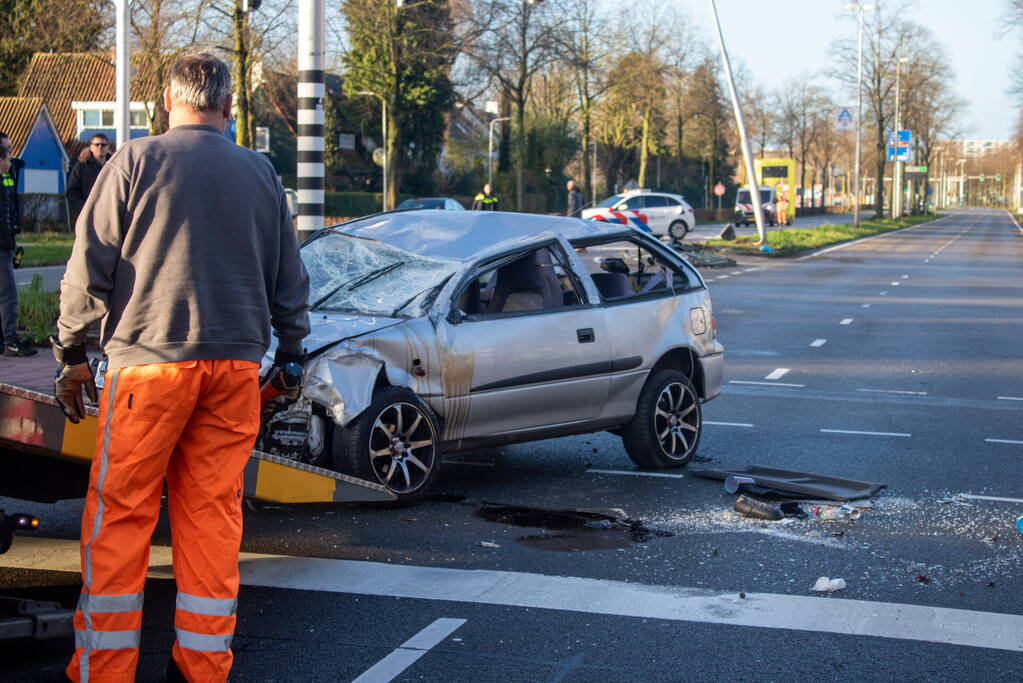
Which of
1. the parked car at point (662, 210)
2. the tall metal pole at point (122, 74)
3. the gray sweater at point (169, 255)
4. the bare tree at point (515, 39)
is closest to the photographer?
the gray sweater at point (169, 255)

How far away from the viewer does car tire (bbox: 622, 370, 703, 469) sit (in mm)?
7746

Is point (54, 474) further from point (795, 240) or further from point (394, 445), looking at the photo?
point (795, 240)

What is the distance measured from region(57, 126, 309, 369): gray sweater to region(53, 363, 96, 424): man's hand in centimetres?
12

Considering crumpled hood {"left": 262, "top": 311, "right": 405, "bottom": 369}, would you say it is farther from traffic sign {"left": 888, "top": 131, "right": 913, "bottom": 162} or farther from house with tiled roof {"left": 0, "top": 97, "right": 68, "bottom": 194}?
traffic sign {"left": 888, "top": 131, "right": 913, "bottom": 162}

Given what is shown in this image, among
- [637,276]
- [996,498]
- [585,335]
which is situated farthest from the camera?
[637,276]

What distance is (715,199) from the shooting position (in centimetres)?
9681

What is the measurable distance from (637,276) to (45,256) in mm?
20460

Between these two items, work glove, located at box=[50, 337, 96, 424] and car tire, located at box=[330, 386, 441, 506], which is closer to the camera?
work glove, located at box=[50, 337, 96, 424]

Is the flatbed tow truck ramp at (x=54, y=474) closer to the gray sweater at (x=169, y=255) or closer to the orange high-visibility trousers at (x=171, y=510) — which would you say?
the orange high-visibility trousers at (x=171, y=510)

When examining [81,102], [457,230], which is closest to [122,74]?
[457,230]

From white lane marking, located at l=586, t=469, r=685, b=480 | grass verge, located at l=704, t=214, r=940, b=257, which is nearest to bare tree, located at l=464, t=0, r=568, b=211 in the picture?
grass verge, located at l=704, t=214, r=940, b=257

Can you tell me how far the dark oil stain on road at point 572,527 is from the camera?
5992mm

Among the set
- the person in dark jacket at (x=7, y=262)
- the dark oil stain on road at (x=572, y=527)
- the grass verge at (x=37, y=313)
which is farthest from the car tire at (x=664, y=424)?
the grass verge at (x=37, y=313)

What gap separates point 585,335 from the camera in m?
7.46
